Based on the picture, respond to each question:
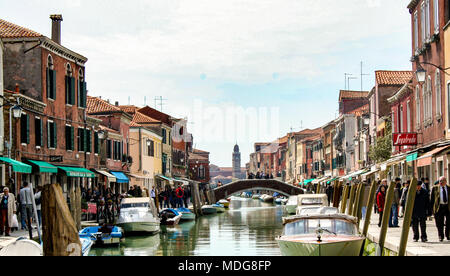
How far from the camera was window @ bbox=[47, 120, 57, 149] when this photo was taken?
37000mm

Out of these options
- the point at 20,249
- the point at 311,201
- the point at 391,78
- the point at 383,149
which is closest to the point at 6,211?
the point at 20,249

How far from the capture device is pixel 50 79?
3750 cm

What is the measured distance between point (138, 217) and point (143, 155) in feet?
107

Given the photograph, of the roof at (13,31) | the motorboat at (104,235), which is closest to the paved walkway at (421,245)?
the motorboat at (104,235)

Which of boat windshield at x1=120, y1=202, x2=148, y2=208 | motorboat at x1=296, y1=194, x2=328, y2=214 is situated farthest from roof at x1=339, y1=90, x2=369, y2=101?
boat windshield at x1=120, y1=202, x2=148, y2=208

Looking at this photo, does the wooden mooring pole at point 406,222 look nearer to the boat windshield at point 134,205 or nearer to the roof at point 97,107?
the boat windshield at point 134,205

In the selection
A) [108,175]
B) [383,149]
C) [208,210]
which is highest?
[383,149]

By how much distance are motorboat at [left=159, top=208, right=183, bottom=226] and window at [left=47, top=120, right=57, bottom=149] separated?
6806 mm

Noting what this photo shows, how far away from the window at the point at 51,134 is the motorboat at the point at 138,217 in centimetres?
701

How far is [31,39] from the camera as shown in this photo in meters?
36.0

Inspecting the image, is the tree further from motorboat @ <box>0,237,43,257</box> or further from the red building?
motorboat @ <box>0,237,43,257</box>

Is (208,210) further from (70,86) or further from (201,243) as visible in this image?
(201,243)
